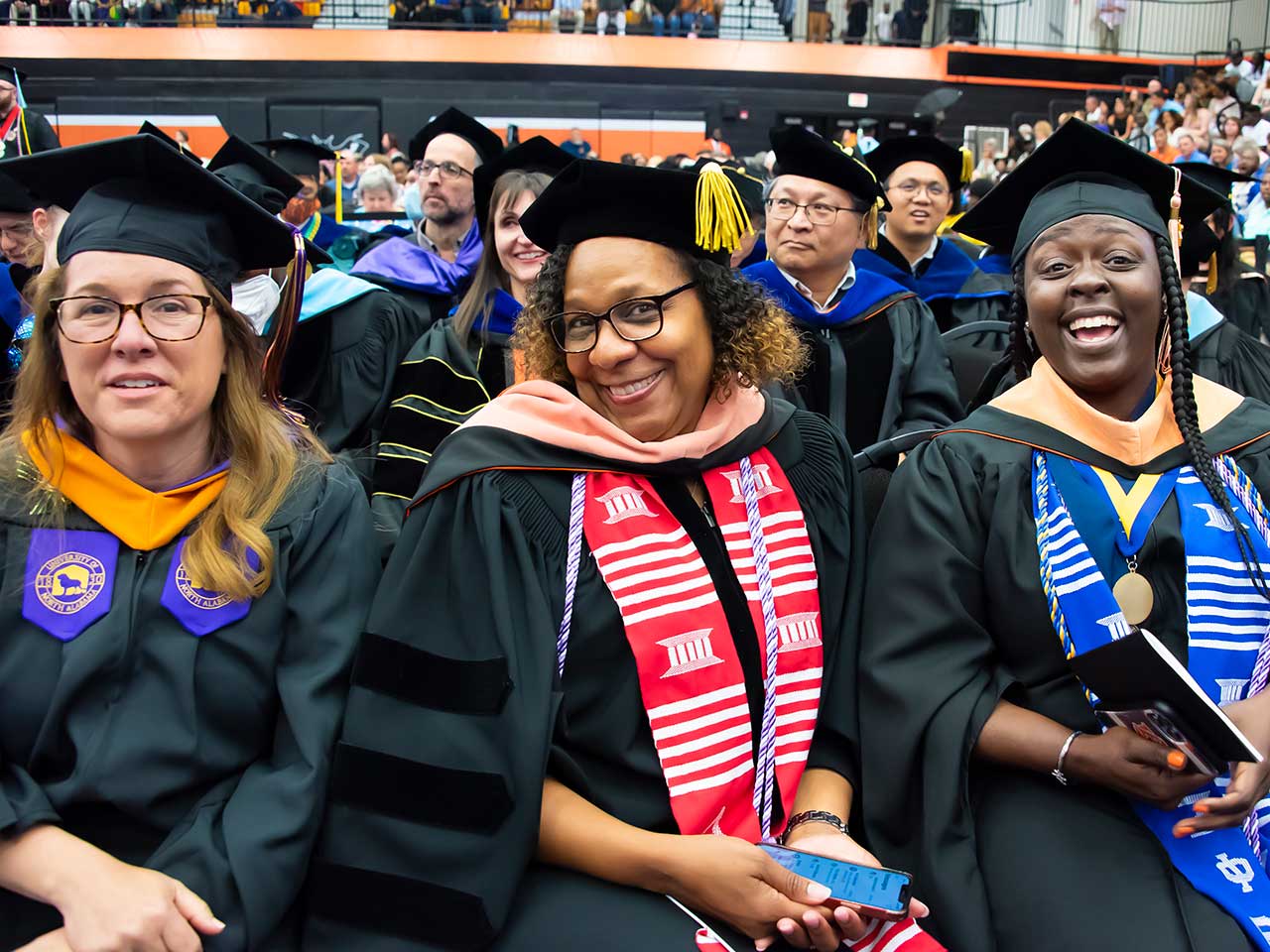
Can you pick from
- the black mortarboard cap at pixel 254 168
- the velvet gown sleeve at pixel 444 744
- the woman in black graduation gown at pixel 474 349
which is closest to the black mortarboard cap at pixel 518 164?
the woman in black graduation gown at pixel 474 349

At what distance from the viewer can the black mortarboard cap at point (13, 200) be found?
162 inches

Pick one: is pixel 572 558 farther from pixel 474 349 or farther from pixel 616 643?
pixel 474 349

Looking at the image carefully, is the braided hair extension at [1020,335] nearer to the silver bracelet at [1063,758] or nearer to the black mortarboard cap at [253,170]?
the silver bracelet at [1063,758]

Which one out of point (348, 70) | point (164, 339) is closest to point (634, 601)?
point (164, 339)

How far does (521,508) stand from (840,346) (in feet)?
7.30

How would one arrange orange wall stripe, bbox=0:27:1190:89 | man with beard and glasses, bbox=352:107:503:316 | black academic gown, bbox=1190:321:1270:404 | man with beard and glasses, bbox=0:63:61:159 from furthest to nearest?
orange wall stripe, bbox=0:27:1190:89
man with beard and glasses, bbox=0:63:61:159
man with beard and glasses, bbox=352:107:503:316
black academic gown, bbox=1190:321:1270:404

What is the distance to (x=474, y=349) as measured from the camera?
161 inches

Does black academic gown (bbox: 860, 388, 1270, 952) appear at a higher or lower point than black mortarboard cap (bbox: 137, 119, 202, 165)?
lower

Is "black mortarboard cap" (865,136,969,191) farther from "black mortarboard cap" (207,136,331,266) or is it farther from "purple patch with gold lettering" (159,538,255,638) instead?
"purple patch with gold lettering" (159,538,255,638)

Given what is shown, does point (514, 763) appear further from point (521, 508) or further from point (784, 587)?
point (784, 587)

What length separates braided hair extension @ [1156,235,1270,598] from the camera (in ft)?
7.53

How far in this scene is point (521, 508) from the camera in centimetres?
229

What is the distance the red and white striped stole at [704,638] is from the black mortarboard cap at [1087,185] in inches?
35.2

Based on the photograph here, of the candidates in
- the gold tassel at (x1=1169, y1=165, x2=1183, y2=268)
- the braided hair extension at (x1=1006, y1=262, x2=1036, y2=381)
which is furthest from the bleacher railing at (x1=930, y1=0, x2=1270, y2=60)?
the gold tassel at (x1=1169, y1=165, x2=1183, y2=268)
